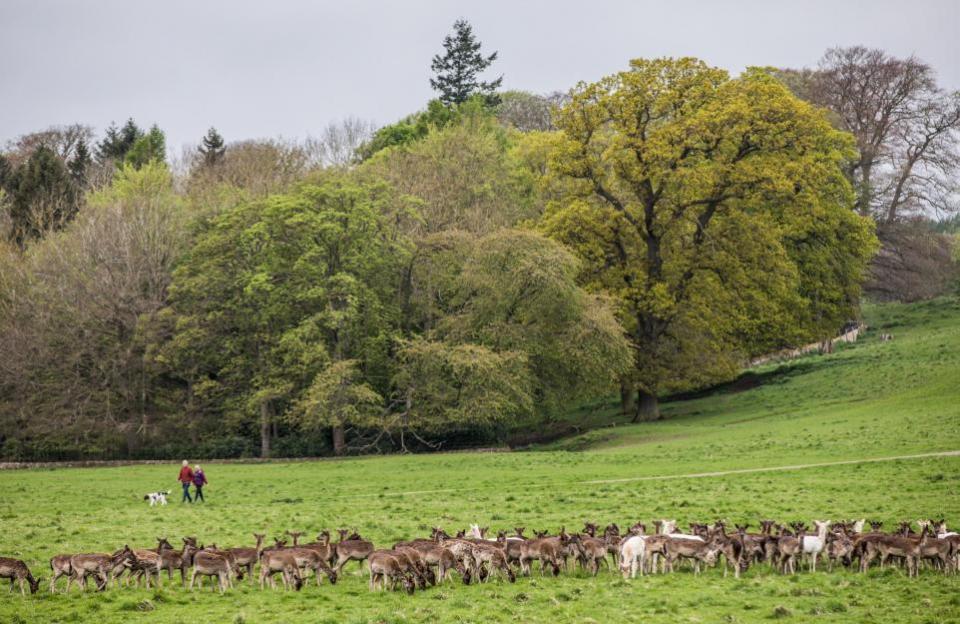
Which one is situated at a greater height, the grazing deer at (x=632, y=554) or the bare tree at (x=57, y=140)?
the bare tree at (x=57, y=140)

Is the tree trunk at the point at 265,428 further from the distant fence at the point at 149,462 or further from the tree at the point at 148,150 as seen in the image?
the tree at the point at 148,150

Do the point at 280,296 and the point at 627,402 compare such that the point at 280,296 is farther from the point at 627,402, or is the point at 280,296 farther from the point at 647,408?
the point at 647,408

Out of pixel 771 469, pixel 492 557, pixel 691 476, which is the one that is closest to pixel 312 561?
pixel 492 557

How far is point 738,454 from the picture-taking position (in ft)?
156

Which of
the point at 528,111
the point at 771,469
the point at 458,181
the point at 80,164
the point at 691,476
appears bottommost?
the point at 691,476

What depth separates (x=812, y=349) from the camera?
3265 inches

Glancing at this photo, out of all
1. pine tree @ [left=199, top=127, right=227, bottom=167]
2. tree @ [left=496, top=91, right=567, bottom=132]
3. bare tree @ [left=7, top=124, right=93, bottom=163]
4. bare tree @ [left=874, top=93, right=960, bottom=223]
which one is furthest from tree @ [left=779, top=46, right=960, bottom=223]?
bare tree @ [left=7, top=124, right=93, bottom=163]

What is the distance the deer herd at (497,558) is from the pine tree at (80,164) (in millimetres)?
108352

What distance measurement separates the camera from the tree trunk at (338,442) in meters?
66.3

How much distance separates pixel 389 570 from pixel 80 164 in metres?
118

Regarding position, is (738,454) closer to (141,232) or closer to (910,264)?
(141,232)

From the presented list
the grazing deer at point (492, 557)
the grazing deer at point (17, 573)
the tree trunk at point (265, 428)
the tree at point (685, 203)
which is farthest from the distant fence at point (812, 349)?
the grazing deer at point (17, 573)

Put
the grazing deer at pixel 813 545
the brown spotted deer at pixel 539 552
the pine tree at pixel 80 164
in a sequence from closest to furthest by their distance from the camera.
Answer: the grazing deer at pixel 813 545 < the brown spotted deer at pixel 539 552 < the pine tree at pixel 80 164

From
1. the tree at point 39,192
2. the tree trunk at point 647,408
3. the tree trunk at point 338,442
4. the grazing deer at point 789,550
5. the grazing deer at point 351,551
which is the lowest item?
the grazing deer at point 789,550
